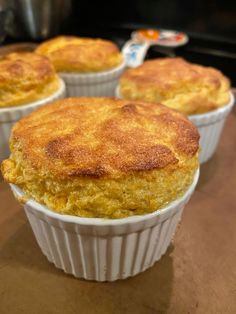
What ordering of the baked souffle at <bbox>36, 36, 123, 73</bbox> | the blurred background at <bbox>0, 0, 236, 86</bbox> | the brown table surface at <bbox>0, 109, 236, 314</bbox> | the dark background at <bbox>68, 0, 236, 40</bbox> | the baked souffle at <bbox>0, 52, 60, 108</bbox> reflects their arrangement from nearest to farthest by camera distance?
the brown table surface at <bbox>0, 109, 236, 314</bbox>
the baked souffle at <bbox>0, 52, 60, 108</bbox>
the baked souffle at <bbox>36, 36, 123, 73</bbox>
the blurred background at <bbox>0, 0, 236, 86</bbox>
the dark background at <bbox>68, 0, 236, 40</bbox>

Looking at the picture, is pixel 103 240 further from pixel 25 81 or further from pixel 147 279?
pixel 25 81

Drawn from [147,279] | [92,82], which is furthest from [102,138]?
[92,82]

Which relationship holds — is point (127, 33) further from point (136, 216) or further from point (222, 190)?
point (136, 216)

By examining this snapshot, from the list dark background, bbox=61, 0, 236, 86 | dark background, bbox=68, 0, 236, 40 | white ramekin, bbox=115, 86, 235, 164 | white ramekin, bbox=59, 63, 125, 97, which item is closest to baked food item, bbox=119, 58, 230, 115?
white ramekin, bbox=115, 86, 235, 164

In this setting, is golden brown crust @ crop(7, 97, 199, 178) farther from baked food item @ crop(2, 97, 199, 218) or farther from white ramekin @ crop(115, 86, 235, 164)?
white ramekin @ crop(115, 86, 235, 164)

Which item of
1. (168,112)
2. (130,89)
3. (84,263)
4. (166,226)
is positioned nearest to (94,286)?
(84,263)

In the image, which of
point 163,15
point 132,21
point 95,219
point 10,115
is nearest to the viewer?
point 95,219
